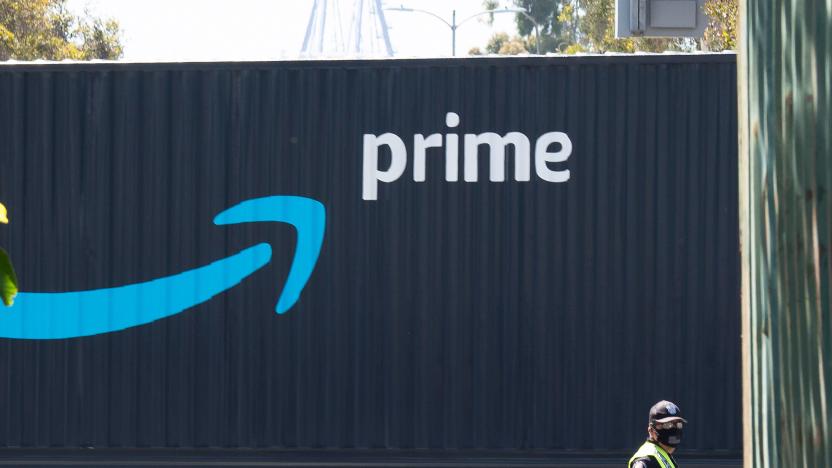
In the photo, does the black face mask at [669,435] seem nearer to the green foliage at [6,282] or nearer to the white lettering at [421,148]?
the white lettering at [421,148]

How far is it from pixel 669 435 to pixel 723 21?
61.2 ft

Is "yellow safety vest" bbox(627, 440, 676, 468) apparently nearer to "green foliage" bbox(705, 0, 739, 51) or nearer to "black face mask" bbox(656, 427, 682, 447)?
"black face mask" bbox(656, 427, 682, 447)

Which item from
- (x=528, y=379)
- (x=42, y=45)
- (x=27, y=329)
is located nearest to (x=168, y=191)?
(x=27, y=329)

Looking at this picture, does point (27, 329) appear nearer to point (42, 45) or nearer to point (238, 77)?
point (238, 77)

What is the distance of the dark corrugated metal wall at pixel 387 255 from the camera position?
7.82 metres

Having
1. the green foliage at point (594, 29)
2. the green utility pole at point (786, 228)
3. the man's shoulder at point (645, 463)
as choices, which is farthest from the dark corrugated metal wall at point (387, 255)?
the green foliage at point (594, 29)

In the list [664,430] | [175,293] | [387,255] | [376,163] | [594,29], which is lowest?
[664,430]

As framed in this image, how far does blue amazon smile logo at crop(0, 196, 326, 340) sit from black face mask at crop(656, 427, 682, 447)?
343 centimetres

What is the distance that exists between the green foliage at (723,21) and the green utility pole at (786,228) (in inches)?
718

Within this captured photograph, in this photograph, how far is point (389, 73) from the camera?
7965 millimetres

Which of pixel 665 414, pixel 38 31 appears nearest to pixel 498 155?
pixel 665 414

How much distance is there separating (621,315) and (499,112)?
1841 mm

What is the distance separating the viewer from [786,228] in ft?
10.1

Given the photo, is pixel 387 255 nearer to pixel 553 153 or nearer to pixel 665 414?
pixel 553 153
